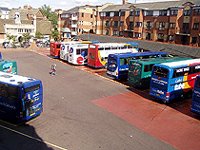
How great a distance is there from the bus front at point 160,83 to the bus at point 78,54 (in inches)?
705

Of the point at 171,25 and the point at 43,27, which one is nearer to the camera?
the point at 171,25

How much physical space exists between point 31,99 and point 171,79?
38.7ft

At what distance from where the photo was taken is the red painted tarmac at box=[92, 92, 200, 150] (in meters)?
15.5

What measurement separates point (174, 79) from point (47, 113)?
1110 centimetres

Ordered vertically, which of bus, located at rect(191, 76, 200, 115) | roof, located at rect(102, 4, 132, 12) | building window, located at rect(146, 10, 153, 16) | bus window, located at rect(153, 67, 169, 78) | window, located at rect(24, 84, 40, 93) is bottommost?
bus, located at rect(191, 76, 200, 115)

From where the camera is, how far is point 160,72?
70.1ft

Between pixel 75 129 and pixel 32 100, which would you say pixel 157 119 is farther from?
pixel 32 100

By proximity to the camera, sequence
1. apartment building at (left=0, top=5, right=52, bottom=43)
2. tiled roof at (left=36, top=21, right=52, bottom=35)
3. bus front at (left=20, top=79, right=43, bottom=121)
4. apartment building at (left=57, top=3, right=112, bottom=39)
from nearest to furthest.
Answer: bus front at (left=20, top=79, right=43, bottom=121) → apartment building at (left=0, top=5, right=52, bottom=43) → apartment building at (left=57, top=3, right=112, bottom=39) → tiled roof at (left=36, top=21, right=52, bottom=35)

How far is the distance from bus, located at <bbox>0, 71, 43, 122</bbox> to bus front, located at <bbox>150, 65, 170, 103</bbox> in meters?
10.5

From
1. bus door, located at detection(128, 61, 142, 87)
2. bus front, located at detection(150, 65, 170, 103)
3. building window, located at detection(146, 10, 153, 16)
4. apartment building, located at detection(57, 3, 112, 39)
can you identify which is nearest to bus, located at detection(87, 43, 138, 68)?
bus door, located at detection(128, 61, 142, 87)

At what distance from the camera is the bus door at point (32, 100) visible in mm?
15398

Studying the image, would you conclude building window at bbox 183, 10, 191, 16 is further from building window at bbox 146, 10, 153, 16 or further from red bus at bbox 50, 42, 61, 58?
red bus at bbox 50, 42, 61, 58

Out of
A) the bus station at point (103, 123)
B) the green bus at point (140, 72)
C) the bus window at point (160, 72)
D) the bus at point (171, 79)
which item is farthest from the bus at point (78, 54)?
the bus window at point (160, 72)

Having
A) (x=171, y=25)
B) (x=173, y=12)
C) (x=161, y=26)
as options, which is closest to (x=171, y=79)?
(x=171, y=25)
